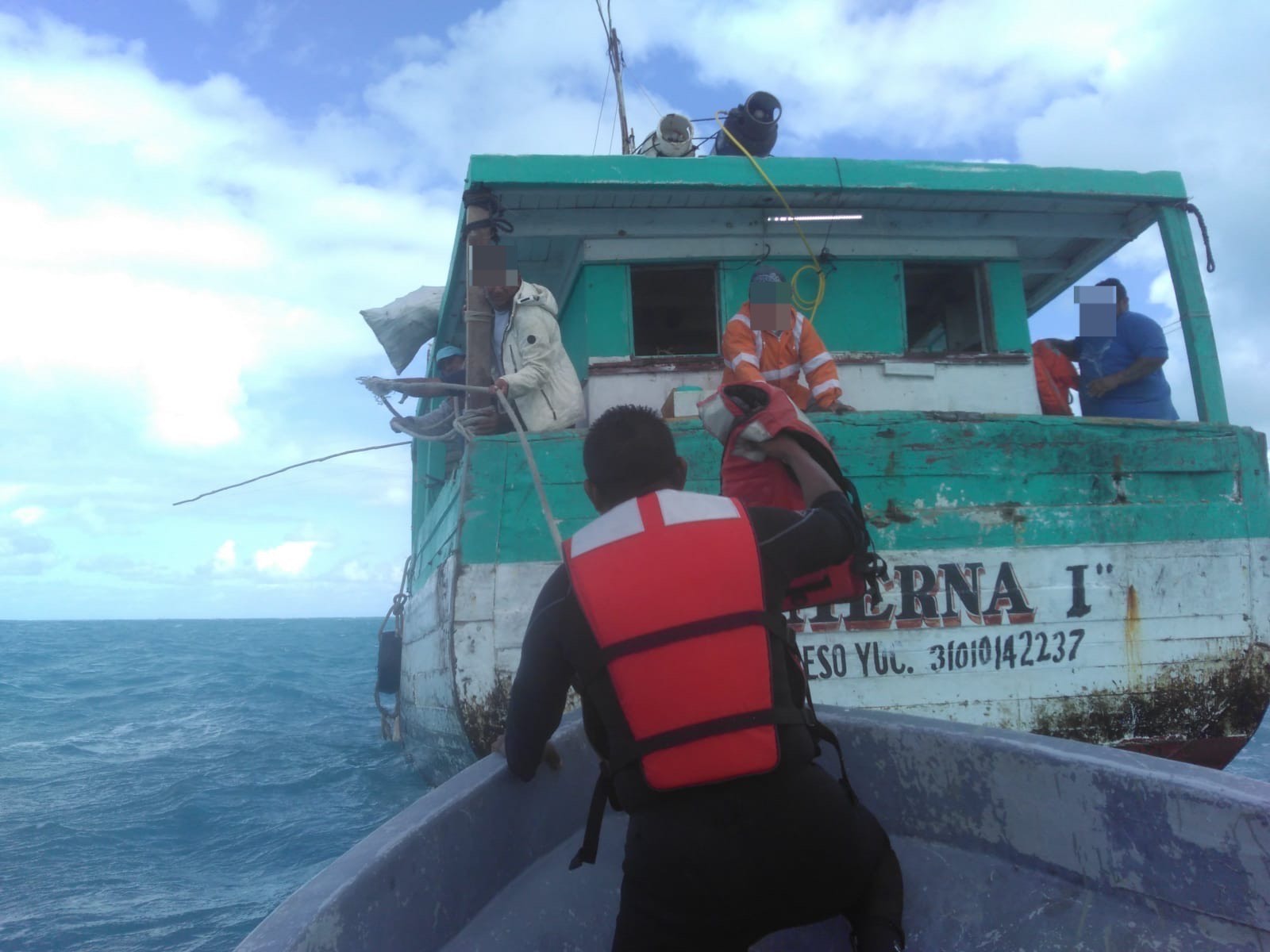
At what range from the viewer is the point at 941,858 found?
2277 millimetres

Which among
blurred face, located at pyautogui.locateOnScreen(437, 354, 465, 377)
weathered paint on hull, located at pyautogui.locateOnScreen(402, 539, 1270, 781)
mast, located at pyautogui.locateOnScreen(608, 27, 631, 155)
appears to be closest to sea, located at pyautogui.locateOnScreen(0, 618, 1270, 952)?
weathered paint on hull, located at pyautogui.locateOnScreen(402, 539, 1270, 781)

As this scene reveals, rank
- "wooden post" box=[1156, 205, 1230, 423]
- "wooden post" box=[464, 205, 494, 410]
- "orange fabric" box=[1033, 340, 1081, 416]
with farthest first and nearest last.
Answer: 1. "orange fabric" box=[1033, 340, 1081, 416]
2. "wooden post" box=[1156, 205, 1230, 423]
3. "wooden post" box=[464, 205, 494, 410]

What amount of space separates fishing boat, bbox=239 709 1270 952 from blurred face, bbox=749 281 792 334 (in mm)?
2944

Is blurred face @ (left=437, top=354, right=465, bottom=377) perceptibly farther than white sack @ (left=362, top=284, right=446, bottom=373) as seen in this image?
No

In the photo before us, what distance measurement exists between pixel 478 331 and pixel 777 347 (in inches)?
69.6

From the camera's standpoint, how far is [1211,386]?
5160 mm

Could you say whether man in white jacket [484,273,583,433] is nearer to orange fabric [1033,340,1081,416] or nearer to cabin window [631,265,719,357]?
cabin window [631,265,719,357]

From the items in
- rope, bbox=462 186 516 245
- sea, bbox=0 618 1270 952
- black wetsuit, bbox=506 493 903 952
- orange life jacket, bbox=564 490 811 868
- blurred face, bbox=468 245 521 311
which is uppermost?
rope, bbox=462 186 516 245

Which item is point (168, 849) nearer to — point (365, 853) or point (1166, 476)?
point (365, 853)

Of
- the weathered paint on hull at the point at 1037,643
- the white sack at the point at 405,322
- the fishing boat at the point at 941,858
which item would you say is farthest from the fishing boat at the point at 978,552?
the white sack at the point at 405,322

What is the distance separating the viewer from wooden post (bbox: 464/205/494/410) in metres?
4.90

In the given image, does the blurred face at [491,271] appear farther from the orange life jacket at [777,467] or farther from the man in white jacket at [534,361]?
the orange life jacket at [777,467]

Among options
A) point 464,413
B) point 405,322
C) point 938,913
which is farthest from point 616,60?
point 938,913

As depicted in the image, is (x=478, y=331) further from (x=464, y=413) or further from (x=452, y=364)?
(x=452, y=364)
